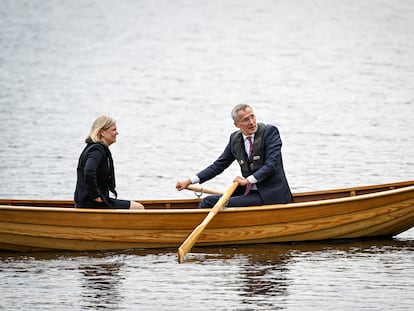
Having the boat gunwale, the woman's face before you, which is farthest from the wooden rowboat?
the woman's face

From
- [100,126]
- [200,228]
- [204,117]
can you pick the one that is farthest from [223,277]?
[204,117]

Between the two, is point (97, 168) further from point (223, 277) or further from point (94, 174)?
point (223, 277)

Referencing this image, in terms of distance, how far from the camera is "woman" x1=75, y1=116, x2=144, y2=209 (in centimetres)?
1290

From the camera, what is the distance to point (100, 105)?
31.8 m

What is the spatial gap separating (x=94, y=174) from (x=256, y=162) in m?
1.83

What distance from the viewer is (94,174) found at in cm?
1288

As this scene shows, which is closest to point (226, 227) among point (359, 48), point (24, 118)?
point (24, 118)

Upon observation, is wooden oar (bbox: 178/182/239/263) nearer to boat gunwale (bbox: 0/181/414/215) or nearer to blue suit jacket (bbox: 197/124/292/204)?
boat gunwale (bbox: 0/181/414/215)

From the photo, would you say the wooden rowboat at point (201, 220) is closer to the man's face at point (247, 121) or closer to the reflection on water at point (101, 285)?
the reflection on water at point (101, 285)

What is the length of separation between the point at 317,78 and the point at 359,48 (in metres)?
7.10

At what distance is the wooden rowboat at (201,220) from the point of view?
1290 cm

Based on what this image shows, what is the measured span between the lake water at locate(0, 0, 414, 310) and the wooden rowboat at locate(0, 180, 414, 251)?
156mm

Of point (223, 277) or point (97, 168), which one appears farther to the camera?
point (97, 168)

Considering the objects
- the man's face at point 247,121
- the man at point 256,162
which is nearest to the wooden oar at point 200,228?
the man at point 256,162
